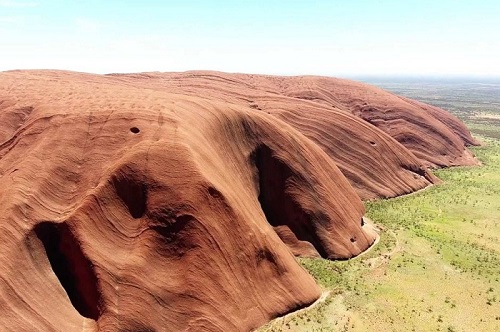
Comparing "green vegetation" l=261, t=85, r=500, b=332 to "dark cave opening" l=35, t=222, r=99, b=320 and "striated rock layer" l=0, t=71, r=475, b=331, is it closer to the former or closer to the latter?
"striated rock layer" l=0, t=71, r=475, b=331

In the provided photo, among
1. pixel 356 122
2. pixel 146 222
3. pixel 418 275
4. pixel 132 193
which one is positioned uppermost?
pixel 132 193

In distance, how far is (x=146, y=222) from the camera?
24.8 meters

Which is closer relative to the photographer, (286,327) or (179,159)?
(286,327)

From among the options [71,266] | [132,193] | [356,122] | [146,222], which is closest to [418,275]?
[146,222]

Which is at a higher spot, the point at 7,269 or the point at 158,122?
the point at 158,122

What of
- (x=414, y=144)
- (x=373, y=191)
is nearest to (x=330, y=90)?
(x=414, y=144)

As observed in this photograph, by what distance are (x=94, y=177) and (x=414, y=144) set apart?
60295 millimetres

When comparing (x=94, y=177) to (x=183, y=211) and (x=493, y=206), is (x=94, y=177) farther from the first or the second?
(x=493, y=206)

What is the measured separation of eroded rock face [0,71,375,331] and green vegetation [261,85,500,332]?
73.0 inches

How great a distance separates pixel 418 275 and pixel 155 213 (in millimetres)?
20523

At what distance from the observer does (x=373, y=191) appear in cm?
4984

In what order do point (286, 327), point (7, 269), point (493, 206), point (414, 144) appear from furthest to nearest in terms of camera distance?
1. point (414, 144)
2. point (493, 206)
3. point (286, 327)
4. point (7, 269)

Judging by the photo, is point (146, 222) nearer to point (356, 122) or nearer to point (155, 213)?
point (155, 213)

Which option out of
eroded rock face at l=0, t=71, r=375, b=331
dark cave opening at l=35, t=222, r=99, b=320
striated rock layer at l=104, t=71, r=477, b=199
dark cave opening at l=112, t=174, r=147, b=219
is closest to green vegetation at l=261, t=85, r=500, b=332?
eroded rock face at l=0, t=71, r=375, b=331
